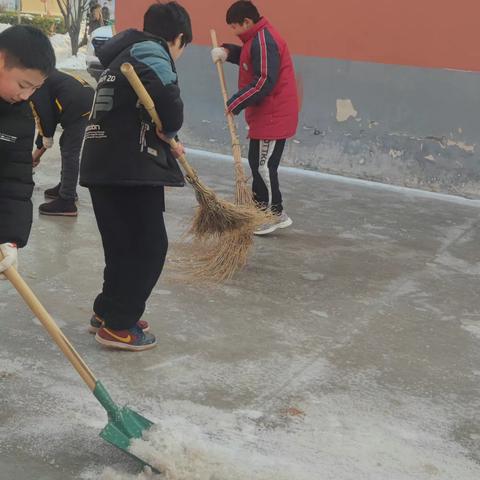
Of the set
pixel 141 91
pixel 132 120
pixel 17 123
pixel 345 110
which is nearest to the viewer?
pixel 17 123

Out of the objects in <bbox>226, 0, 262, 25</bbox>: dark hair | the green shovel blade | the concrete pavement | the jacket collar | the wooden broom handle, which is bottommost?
the concrete pavement

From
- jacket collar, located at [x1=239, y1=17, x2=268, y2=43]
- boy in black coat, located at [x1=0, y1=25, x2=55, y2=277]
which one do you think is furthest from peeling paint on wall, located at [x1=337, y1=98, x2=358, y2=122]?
boy in black coat, located at [x1=0, y1=25, x2=55, y2=277]

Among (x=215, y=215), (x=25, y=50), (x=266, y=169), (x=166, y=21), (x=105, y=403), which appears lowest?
(x=105, y=403)

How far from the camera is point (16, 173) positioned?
264 cm

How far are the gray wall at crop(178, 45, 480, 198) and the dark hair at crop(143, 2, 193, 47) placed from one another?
426 centimetres

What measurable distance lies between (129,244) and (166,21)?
3.22 ft

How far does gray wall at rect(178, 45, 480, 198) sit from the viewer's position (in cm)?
686

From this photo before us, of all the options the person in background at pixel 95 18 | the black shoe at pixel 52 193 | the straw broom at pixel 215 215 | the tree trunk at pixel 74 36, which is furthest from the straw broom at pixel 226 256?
the tree trunk at pixel 74 36

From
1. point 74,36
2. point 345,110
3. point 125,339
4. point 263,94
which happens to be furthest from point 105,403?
point 74,36

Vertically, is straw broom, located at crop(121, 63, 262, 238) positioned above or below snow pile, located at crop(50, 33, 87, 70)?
above

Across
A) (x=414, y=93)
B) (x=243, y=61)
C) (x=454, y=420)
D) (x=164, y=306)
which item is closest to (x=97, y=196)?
(x=164, y=306)

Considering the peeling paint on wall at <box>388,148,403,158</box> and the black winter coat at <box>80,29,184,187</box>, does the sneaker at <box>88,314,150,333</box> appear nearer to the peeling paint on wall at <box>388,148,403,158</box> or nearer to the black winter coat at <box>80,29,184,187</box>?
the black winter coat at <box>80,29,184,187</box>

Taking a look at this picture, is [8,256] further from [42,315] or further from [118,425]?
[118,425]

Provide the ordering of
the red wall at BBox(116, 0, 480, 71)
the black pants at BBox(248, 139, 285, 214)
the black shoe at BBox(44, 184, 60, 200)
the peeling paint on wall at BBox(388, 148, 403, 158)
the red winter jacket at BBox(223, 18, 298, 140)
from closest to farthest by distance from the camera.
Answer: the red winter jacket at BBox(223, 18, 298, 140)
the black pants at BBox(248, 139, 285, 214)
the black shoe at BBox(44, 184, 60, 200)
the red wall at BBox(116, 0, 480, 71)
the peeling paint on wall at BBox(388, 148, 403, 158)
